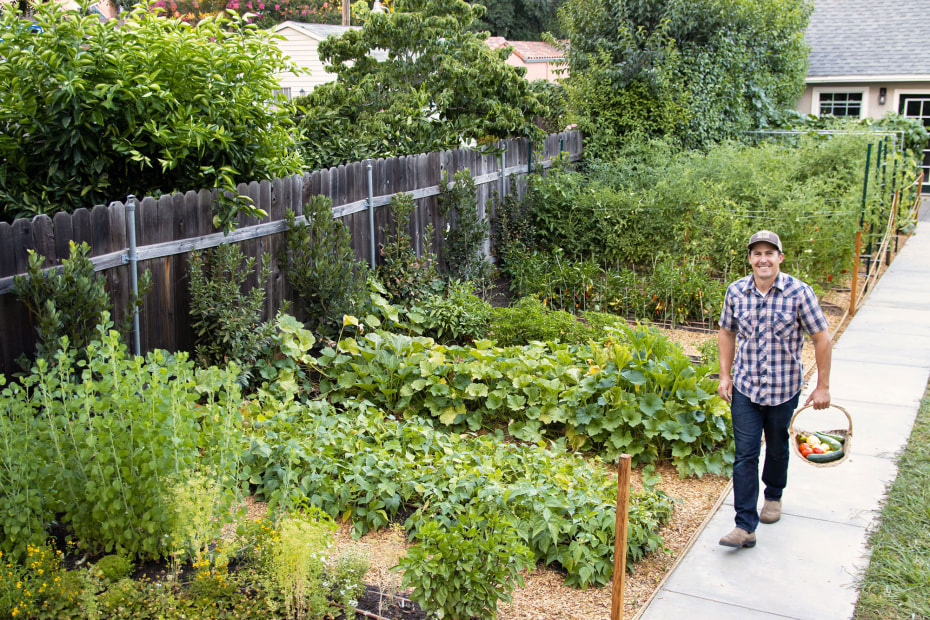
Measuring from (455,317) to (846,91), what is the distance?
1608 cm

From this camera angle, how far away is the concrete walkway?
3.93m

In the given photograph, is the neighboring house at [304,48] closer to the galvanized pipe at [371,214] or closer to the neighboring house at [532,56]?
the neighboring house at [532,56]

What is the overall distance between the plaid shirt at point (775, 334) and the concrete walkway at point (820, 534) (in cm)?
82

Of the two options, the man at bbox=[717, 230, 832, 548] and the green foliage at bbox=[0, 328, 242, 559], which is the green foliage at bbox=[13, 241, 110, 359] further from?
the man at bbox=[717, 230, 832, 548]

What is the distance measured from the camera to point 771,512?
4.74m

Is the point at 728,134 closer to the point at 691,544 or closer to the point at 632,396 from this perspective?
the point at 632,396

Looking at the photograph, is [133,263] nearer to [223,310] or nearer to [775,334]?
[223,310]

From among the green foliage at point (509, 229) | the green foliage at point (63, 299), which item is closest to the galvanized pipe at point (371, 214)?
the green foliage at point (509, 229)

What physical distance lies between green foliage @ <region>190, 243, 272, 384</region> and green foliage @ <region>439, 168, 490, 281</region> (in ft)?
11.5

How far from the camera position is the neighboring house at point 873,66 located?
1917 centimetres

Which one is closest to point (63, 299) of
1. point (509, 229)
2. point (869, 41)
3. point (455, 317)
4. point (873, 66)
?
point (455, 317)

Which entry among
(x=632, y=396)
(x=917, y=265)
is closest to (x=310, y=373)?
(x=632, y=396)

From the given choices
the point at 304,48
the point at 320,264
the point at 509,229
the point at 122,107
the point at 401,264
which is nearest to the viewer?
the point at 122,107

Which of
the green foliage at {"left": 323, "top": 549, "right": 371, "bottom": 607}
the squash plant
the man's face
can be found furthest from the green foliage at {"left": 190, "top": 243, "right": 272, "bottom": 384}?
the man's face
